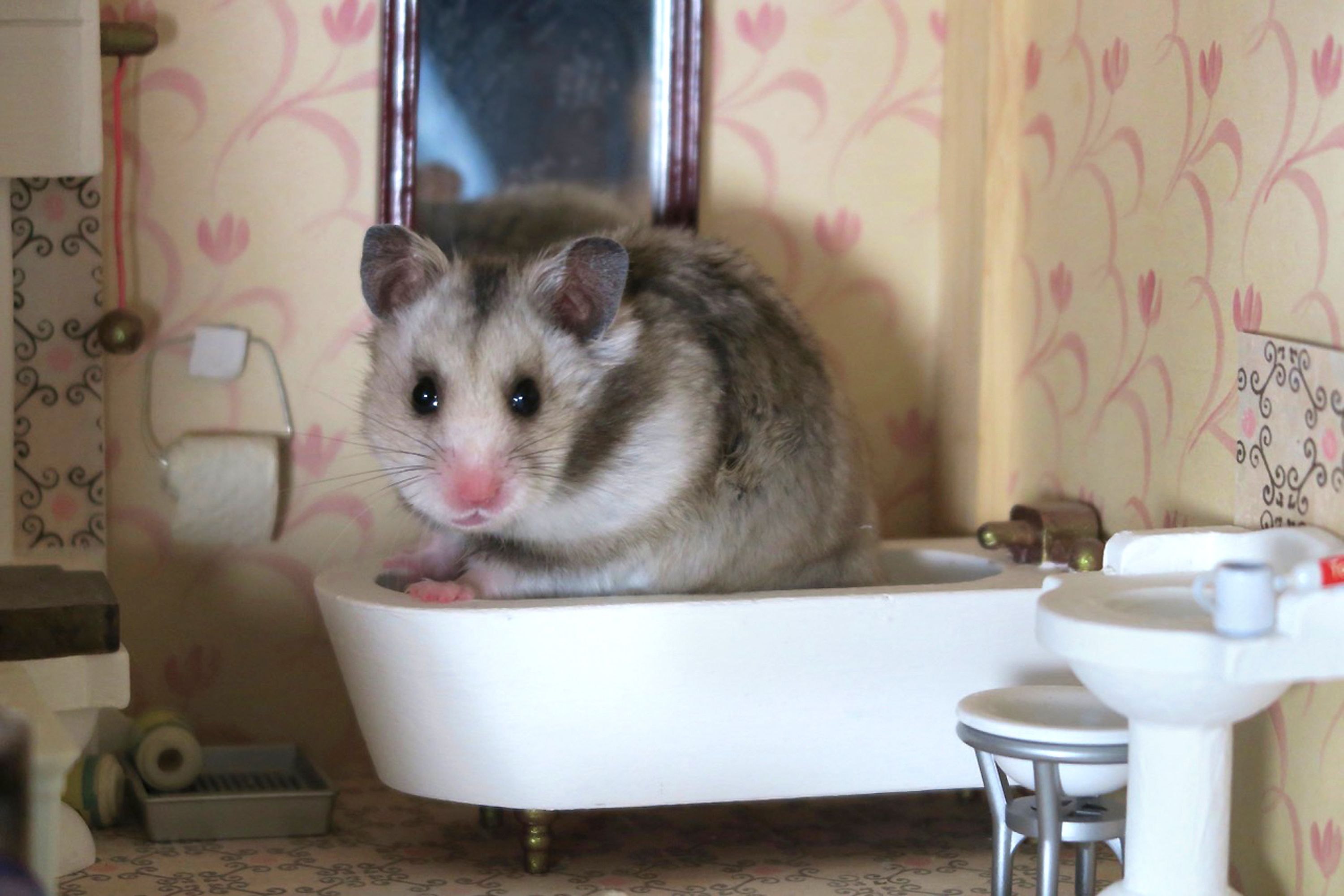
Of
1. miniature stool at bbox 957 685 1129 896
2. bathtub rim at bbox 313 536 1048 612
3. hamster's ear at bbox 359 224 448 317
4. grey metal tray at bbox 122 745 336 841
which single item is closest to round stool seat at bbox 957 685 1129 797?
miniature stool at bbox 957 685 1129 896

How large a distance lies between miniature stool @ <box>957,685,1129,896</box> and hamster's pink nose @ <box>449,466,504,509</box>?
2.32ft

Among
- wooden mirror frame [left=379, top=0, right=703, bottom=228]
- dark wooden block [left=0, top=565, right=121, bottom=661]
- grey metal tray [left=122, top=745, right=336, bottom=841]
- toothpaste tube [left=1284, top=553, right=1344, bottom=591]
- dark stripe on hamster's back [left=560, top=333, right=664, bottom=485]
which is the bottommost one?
grey metal tray [left=122, top=745, right=336, bottom=841]

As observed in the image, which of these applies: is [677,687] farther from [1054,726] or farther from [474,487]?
[1054,726]

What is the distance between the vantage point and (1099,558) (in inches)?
97.3

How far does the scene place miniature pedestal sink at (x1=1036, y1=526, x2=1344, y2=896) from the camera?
171 centimetres

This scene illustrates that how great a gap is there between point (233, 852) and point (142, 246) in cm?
108

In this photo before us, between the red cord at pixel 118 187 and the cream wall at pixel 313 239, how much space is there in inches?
0.9

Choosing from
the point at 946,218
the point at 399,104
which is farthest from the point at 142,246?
the point at 946,218

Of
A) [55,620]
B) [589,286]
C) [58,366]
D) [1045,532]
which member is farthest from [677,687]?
[58,366]

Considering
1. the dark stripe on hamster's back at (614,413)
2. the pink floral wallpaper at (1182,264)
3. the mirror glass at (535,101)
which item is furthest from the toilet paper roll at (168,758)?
the pink floral wallpaper at (1182,264)

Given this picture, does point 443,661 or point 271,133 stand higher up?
point 271,133

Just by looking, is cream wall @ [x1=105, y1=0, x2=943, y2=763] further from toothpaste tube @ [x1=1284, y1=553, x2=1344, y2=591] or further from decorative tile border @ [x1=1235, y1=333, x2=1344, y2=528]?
toothpaste tube @ [x1=1284, y1=553, x2=1344, y2=591]

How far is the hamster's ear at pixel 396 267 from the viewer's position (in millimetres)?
2311

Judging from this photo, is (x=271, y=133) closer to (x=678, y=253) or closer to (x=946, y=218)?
(x=678, y=253)
